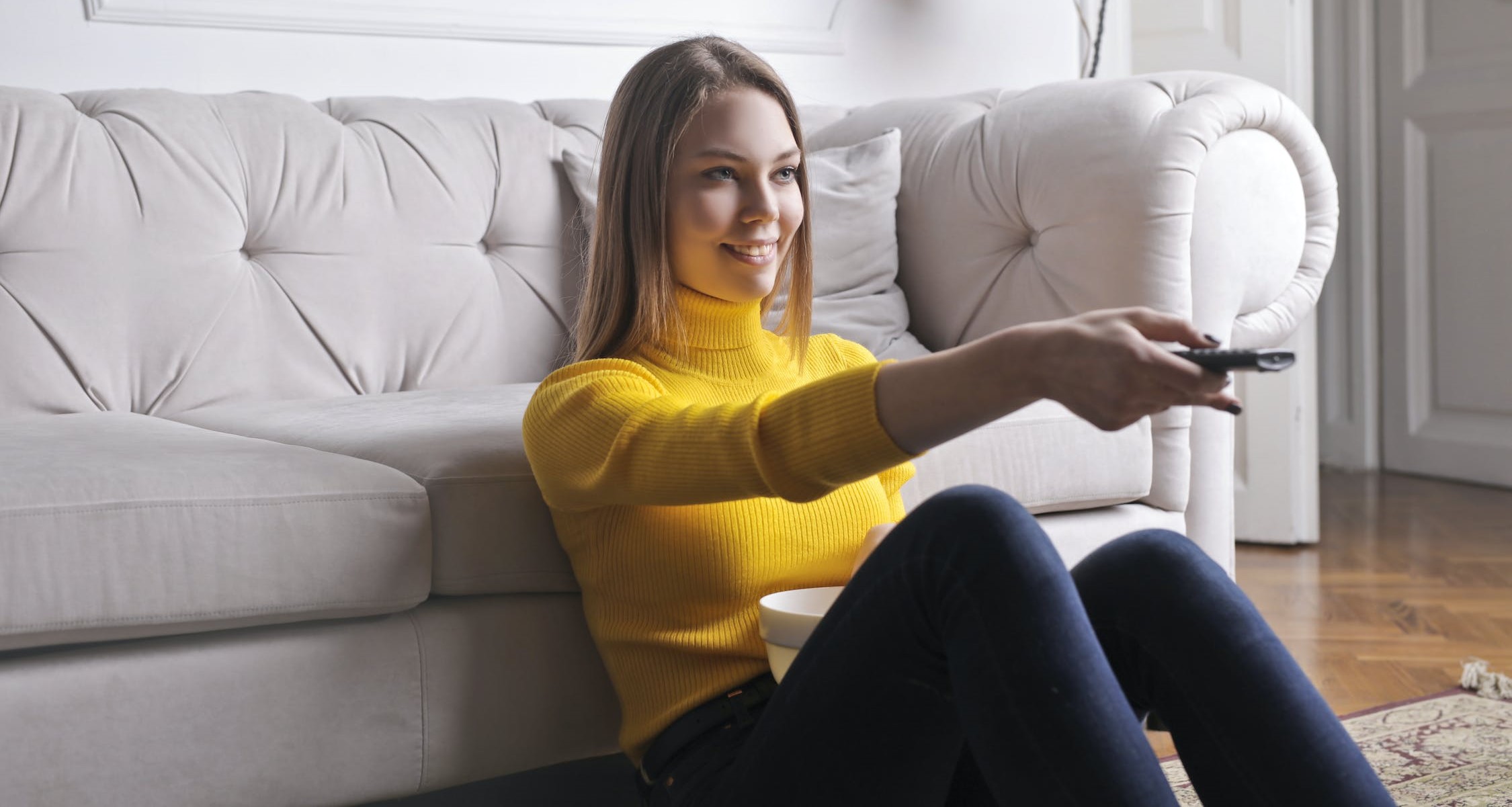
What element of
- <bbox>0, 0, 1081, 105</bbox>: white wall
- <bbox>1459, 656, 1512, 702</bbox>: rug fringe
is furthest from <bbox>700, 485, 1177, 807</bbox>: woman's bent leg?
<bbox>0, 0, 1081, 105</bbox>: white wall

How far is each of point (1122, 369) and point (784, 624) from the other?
1.00 feet

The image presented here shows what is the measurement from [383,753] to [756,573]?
0.33 metres

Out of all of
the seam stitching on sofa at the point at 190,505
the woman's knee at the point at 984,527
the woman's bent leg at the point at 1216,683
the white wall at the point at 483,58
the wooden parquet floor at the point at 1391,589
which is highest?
the white wall at the point at 483,58

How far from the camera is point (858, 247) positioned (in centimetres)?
179

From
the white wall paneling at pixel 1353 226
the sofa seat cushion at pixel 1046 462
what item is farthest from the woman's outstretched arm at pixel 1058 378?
the white wall paneling at pixel 1353 226

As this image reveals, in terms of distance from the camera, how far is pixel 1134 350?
648 millimetres

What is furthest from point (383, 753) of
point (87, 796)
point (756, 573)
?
point (756, 573)

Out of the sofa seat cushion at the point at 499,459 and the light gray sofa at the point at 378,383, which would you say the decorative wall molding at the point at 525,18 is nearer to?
the light gray sofa at the point at 378,383

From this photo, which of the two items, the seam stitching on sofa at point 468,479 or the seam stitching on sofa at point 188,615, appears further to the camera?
the seam stitching on sofa at point 468,479

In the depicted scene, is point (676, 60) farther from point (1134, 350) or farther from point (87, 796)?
point (87, 796)

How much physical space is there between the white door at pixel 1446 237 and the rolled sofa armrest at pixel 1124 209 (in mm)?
1769

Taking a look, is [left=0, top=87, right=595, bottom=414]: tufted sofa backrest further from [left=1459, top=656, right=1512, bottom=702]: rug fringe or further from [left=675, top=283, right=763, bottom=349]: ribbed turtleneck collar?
[left=1459, top=656, right=1512, bottom=702]: rug fringe

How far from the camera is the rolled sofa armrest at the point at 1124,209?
A: 1.52 metres

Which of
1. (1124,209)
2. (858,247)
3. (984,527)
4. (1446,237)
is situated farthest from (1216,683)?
(1446,237)
